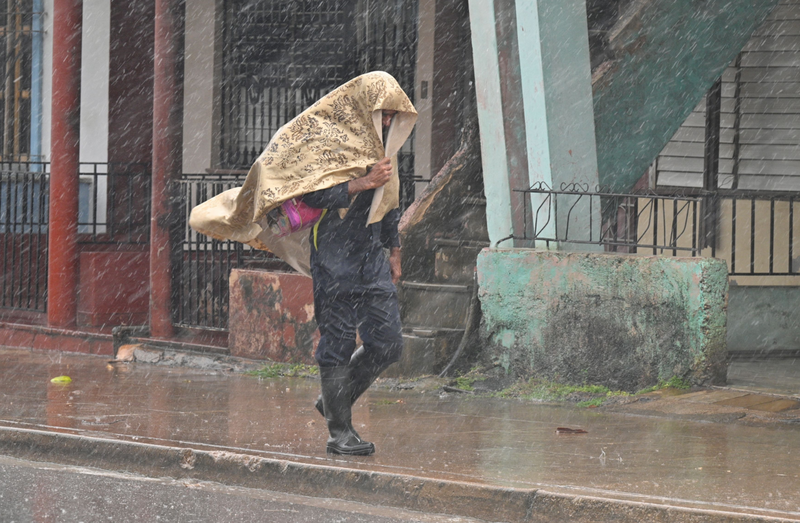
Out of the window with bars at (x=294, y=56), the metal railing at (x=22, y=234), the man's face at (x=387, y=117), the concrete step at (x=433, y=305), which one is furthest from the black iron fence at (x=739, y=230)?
the metal railing at (x=22, y=234)

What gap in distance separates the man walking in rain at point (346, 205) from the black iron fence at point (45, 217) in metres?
6.79

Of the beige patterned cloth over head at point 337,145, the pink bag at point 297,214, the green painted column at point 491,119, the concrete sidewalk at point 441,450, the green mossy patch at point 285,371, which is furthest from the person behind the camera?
the green mossy patch at point 285,371

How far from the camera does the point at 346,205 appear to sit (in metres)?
5.62

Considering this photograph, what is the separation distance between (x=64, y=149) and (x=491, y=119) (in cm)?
488

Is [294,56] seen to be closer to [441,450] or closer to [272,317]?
[272,317]

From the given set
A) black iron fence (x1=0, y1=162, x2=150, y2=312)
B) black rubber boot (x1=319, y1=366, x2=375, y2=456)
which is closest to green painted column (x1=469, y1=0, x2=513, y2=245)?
black rubber boot (x1=319, y1=366, x2=375, y2=456)

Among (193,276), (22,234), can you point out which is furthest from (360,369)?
(22,234)

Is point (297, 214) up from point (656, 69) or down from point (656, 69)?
down

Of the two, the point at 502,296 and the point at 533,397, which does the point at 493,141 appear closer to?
the point at 502,296

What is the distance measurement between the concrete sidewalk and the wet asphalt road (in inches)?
5.3

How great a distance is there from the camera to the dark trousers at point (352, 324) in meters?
5.73

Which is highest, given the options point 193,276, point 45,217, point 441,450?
point 45,217

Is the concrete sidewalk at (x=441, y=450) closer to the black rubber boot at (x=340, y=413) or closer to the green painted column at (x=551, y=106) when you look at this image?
the black rubber boot at (x=340, y=413)

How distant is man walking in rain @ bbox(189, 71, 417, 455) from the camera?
564 centimetres
